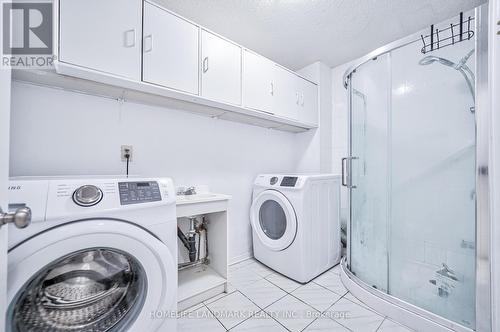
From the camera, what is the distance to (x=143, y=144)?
60.3 inches

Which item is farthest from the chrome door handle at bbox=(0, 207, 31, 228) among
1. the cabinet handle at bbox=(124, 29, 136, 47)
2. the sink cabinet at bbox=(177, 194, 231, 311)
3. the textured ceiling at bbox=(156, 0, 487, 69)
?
the textured ceiling at bbox=(156, 0, 487, 69)

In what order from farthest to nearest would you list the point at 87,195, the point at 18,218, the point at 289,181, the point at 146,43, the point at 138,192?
the point at 289,181 → the point at 146,43 → the point at 138,192 → the point at 87,195 → the point at 18,218

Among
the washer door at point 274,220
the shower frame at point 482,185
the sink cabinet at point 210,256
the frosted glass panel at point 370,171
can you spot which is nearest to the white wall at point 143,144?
the washer door at point 274,220

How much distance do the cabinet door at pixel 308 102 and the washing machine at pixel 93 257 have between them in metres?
1.72

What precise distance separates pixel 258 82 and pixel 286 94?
1.27 ft

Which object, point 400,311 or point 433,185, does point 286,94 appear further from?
point 400,311

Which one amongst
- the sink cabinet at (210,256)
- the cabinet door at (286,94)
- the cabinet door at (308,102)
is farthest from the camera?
the cabinet door at (308,102)

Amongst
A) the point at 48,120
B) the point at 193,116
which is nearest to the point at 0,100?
the point at 48,120

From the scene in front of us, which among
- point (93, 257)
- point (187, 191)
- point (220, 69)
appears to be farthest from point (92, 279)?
point (220, 69)

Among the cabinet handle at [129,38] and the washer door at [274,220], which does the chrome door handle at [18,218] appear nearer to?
the cabinet handle at [129,38]

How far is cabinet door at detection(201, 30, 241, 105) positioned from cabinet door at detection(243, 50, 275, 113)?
77mm

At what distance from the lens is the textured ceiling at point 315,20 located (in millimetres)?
1506

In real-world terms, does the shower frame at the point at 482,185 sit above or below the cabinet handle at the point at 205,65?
below

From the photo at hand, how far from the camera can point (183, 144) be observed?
1731 millimetres
